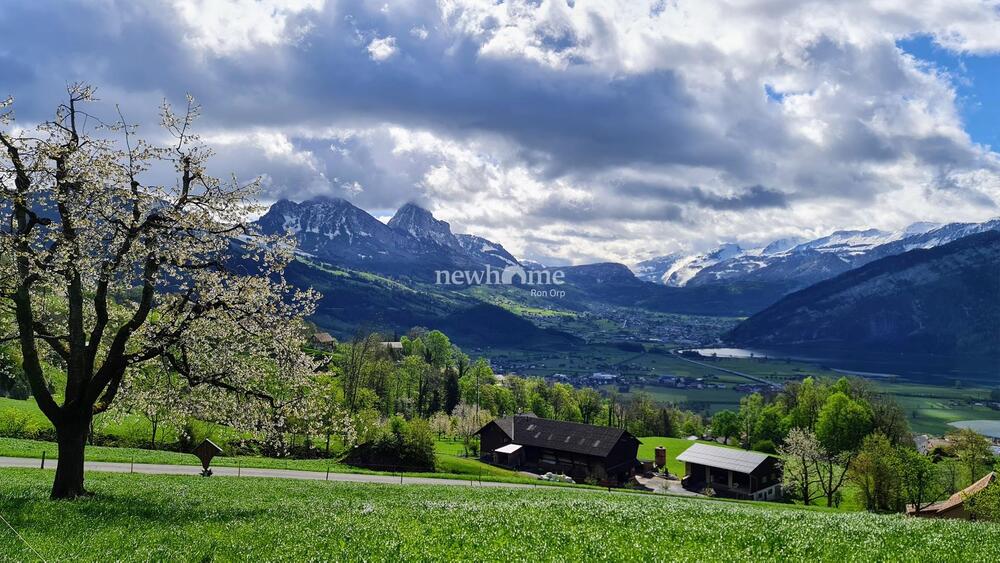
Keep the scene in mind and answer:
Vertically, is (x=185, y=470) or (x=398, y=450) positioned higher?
(x=185, y=470)

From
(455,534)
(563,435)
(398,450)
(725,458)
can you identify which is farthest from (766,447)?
(455,534)

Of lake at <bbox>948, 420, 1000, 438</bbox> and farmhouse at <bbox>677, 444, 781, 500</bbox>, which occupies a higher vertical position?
farmhouse at <bbox>677, 444, 781, 500</bbox>

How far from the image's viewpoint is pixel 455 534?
14359 millimetres

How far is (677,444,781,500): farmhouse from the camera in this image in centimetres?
8361

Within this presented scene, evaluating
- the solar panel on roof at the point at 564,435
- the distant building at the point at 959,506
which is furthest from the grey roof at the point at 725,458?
the distant building at the point at 959,506

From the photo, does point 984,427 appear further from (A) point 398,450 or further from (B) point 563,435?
(A) point 398,450

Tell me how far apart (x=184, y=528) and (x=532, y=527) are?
9593 mm

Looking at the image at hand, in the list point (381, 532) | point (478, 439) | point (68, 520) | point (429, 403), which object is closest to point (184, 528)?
point (68, 520)

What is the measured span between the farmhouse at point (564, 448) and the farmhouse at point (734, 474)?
9.70 meters

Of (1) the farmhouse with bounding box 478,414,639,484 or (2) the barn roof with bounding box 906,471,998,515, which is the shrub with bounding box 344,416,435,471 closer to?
(1) the farmhouse with bounding box 478,414,639,484

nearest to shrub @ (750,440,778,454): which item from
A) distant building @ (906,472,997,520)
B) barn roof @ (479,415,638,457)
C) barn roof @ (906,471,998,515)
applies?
barn roof @ (479,415,638,457)

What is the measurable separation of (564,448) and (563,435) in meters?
2.88

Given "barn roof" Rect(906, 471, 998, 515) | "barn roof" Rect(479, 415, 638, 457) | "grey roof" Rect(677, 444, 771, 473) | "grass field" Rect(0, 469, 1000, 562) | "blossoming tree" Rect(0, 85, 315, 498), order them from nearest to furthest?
"grass field" Rect(0, 469, 1000, 562)
"blossoming tree" Rect(0, 85, 315, 498)
"barn roof" Rect(906, 471, 998, 515)
"grey roof" Rect(677, 444, 771, 473)
"barn roof" Rect(479, 415, 638, 457)

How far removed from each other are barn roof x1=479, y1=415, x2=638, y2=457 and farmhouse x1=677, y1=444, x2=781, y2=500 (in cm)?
1094
